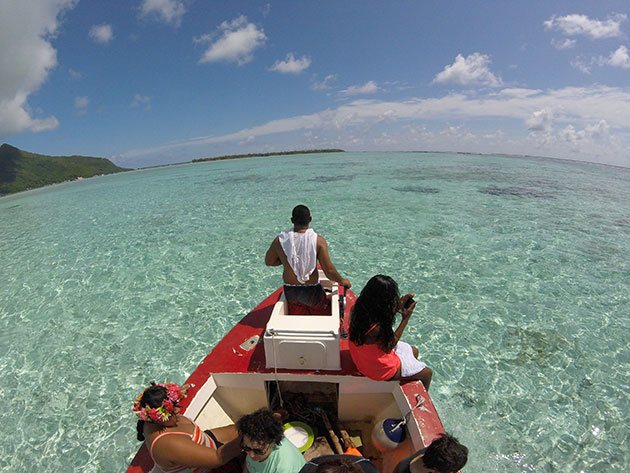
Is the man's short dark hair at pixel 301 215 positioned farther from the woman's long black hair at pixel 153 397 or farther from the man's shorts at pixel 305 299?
the woman's long black hair at pixel 153 397

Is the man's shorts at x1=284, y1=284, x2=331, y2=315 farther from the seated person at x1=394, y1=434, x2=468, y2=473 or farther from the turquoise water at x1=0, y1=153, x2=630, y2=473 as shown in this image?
the turquoise water at x1=0, y1=153, x2=630, y2=473

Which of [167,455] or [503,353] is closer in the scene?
[167,455]

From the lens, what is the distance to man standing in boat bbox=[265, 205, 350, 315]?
4273mm

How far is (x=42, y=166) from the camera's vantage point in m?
136

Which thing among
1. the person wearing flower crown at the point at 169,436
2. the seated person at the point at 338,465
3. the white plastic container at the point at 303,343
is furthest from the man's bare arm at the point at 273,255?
the seated person at the point at 338,465

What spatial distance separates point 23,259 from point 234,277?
9.41 metres

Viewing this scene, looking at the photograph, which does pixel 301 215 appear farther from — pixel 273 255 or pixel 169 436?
pixel 169 436

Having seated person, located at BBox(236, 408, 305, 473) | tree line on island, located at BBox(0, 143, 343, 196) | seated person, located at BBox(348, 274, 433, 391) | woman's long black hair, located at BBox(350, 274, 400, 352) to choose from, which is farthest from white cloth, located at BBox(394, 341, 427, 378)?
tree line on island, located at BBox(0, 143, 343, 196)

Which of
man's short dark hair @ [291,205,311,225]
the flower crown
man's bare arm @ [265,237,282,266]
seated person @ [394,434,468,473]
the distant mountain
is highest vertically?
the distant mountain

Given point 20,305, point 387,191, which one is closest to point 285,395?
point 20,305

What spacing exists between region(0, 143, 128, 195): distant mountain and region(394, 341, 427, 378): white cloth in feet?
441

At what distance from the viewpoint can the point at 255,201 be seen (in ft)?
72.3

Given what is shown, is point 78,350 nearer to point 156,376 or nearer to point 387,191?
point 156,376

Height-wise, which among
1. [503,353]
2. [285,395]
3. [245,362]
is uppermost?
[245,362]
